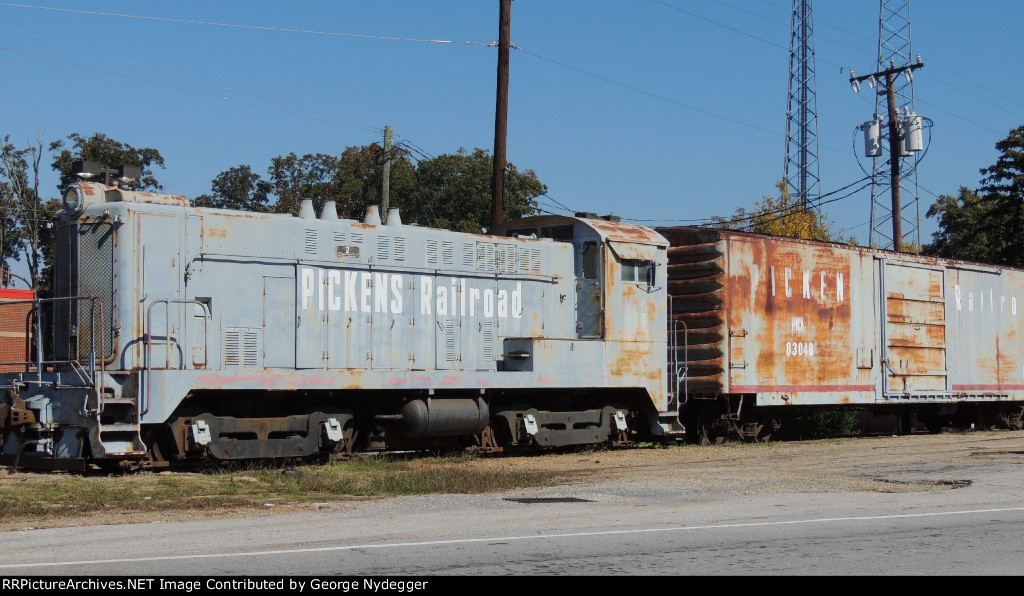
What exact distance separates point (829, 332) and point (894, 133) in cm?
1466

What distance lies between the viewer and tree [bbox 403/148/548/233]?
45781mm

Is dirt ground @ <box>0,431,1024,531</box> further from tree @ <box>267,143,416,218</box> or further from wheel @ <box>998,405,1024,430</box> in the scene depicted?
tree @ <box>267,143,416,218</box>

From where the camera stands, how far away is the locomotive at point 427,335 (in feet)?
46.8

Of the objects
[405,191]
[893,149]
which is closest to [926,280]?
[893,149]

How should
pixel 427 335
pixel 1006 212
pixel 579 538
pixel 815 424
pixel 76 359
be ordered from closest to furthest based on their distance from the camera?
pixel 579 538, pixel 76 359, pixel 427 335, pixel 815 424, pixel 1006 212

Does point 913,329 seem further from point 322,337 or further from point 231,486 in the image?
point 231,486

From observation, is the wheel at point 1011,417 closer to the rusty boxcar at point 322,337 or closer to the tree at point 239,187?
the rusty boxcar at point 322,337

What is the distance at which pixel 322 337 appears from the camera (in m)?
15.7

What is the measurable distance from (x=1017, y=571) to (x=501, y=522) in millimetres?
4297

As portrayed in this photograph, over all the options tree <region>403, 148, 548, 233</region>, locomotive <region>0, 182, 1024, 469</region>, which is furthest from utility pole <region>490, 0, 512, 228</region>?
tree <region>403, 148, 548, 233</region>

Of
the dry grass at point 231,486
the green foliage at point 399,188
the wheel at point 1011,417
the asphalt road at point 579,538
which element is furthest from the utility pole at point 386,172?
the asphalt road at point 579,538

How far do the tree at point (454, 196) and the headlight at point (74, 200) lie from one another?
29263 millimetres

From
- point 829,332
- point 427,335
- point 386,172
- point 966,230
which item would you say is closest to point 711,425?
point 829,332

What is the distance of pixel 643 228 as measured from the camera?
19.3 meters
